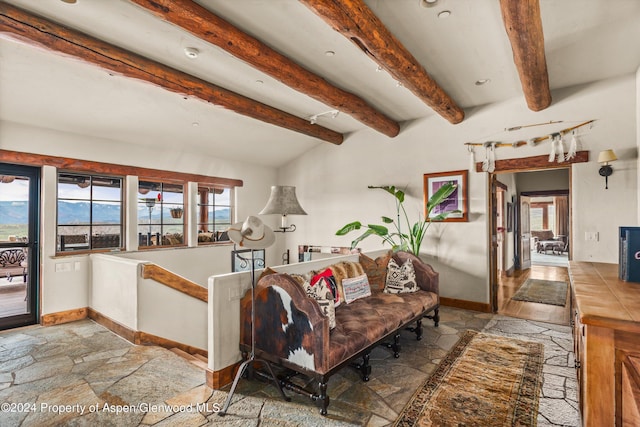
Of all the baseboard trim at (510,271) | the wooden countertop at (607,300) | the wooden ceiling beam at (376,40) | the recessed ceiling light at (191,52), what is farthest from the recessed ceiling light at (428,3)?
the baseboard trim at (510,271)

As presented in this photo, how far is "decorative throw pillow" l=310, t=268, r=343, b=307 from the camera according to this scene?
293 centimetres

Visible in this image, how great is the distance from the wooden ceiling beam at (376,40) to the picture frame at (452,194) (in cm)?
138

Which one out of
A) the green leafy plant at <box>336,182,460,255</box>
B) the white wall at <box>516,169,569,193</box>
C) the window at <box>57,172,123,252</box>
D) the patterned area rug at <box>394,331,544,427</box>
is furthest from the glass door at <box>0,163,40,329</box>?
the white wall at <box>516,169,569,193</box>

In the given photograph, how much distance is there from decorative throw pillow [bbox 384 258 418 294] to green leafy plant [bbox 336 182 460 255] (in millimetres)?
850

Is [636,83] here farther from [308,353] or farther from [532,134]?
[308,353]

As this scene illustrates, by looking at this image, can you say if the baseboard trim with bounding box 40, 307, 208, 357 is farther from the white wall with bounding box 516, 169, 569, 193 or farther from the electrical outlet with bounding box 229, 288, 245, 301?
the white wall with bounding box 516, 169, 569, 193

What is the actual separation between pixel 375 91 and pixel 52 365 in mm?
4543

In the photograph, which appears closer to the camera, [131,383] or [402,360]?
[131,383]

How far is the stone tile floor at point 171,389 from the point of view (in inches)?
85.1

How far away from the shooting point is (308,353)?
7.43 ft

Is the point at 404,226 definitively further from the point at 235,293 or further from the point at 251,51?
the point at 251,51

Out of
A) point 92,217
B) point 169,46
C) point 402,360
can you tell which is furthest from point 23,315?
point 402,360

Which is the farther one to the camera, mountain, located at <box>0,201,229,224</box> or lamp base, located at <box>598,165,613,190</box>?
mountain, located at <box>0,201,229,224</box>

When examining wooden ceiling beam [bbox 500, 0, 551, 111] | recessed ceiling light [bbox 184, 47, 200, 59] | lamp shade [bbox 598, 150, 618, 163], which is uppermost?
A: recessed ceiling light [bbox 184, 47, 200, 59]
